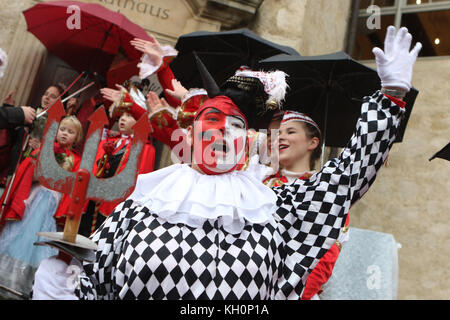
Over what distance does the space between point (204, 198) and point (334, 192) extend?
558 millimetres

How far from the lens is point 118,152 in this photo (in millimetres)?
4273

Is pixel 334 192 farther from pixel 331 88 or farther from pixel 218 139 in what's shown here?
pixel 331 88

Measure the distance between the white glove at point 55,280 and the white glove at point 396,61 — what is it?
1499 mm

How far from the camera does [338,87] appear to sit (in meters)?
3.70

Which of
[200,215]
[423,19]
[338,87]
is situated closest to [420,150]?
[423,19]

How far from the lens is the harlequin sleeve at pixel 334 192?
1926 millimetres

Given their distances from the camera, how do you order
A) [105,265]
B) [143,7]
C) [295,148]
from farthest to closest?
[143,7]
[295,148]
[105,265]

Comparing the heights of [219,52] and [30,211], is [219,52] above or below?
above

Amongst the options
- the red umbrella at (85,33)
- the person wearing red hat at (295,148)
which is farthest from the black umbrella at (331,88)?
the red umbrella at (85,33)

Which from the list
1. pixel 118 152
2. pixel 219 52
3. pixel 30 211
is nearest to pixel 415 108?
pixel 219 52

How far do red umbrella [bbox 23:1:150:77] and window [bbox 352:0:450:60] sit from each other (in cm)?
394

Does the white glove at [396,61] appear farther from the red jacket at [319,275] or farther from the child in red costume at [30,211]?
the child in red costume at [30,211]
